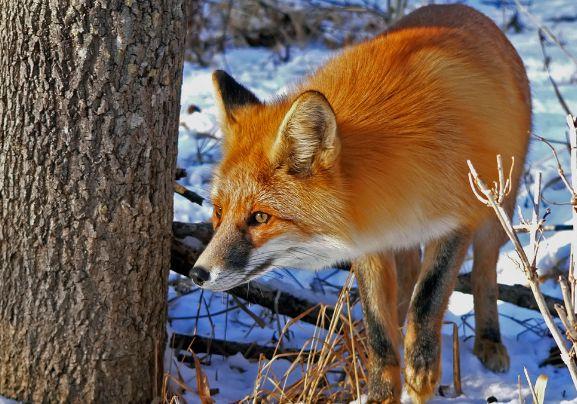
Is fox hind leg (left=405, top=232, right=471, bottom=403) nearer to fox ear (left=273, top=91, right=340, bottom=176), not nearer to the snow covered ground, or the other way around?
the snow covered ground

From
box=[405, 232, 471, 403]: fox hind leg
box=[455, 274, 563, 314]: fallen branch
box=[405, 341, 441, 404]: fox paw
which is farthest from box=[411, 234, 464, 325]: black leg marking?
box=[455, 274, 563, 314]: fallen branch

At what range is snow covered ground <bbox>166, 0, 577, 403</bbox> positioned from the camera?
12.9 feet

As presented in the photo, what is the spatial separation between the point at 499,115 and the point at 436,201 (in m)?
0.68

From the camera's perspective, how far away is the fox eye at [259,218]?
3131 mm

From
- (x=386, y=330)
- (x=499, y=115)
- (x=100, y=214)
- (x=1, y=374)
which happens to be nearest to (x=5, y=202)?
(x=100, y=214)

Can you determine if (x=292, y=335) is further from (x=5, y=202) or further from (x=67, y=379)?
(x=5, y=202)

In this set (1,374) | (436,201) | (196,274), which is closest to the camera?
(196,274)

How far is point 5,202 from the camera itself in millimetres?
3037

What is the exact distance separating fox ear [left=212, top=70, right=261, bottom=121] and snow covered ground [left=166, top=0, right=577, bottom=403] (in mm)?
530

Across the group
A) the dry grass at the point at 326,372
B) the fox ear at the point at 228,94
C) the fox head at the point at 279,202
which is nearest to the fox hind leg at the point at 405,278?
the dry grass at the point at 326,372

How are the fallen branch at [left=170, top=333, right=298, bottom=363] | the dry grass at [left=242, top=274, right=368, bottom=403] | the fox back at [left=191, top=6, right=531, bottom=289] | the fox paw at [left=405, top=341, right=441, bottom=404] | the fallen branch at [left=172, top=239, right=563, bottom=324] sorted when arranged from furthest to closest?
the fallen branch at [left=170, top=333, right=298, bottom=363], the fallen branch at [left=172, top=239, right=563, bottom=324], the fox paw at [left=405, top=341, right=441, bottom=404], the dry grass at [left=242, top=274, right=368, bottom=403], the fox back at [left=191, top=6, right=531, bottom=289]

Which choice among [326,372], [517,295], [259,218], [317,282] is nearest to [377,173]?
[259,218]

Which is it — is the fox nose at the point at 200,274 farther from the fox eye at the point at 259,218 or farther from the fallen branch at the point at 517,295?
the fallen branch at the point at 517,295

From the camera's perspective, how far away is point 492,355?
4297mm
